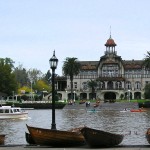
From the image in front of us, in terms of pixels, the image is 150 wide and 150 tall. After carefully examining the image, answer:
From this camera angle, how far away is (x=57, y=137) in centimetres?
2205

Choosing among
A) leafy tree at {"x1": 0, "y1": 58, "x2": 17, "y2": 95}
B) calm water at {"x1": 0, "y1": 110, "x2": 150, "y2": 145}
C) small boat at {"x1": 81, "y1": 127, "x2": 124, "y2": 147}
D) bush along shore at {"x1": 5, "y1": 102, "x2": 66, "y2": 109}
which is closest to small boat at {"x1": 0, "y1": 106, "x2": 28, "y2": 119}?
calm water at {"x1": 0, "y1": 110, "x2": 150, "y2": 145}

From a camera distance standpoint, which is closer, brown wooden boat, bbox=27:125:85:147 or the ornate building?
brown wooden boat, bbox=27:125:85:147

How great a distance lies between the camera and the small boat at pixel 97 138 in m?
21.0

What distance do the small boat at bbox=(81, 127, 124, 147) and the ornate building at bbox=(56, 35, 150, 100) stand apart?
123 meters

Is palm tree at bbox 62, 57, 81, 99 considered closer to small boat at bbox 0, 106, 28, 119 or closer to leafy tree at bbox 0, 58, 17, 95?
leafy tree at bbox 0, 58, 17, 95

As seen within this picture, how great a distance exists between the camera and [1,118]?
63656 millimetres

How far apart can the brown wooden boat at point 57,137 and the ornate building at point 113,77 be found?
122m

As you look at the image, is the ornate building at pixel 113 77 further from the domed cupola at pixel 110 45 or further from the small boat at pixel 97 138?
the small boat at pixel 97 138

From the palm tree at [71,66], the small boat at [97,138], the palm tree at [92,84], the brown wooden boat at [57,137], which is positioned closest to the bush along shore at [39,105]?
the palm tree at [71,66]

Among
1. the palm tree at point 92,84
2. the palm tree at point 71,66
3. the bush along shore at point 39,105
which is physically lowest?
the bush along shore at point 39,105

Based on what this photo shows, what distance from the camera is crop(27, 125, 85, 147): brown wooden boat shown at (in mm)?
22062

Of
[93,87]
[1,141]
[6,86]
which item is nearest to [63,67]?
[93,87]

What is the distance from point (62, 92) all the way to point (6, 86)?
110ft

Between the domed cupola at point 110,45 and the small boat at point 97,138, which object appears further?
the domed cupola at point 110,45
